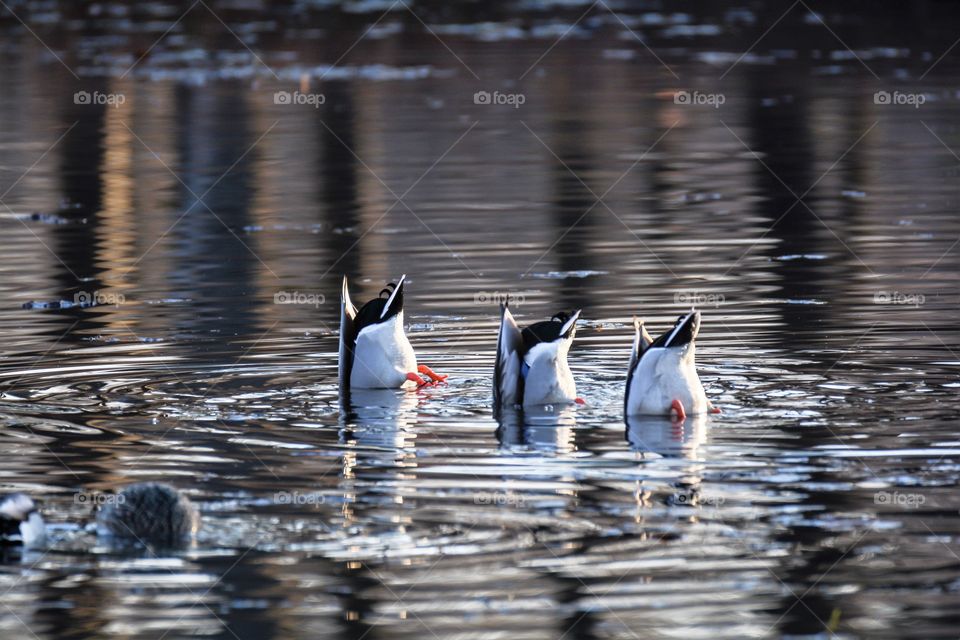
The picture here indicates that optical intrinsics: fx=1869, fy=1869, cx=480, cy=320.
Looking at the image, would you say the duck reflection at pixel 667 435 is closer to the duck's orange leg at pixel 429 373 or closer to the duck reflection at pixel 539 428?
the duck reflection at pixel 539 428

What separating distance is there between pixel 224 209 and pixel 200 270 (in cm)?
467

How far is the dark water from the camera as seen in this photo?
7.00m

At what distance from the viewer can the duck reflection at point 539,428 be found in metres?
9.51

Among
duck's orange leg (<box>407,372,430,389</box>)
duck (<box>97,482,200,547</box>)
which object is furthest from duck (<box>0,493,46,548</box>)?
duck's orange leg (<box>407,372,430,389</box>)

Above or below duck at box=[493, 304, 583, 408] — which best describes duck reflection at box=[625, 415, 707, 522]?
below

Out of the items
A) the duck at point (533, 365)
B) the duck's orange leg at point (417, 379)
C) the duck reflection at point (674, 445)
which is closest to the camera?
the duck reflection at point (674, 445)

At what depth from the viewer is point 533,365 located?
10.4 m

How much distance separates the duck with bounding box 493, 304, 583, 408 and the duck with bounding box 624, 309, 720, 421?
0.49m

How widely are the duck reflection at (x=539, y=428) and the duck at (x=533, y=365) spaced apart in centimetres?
8

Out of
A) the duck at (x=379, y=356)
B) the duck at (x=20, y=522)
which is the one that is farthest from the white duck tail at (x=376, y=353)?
the duck at (x=20, y=522)

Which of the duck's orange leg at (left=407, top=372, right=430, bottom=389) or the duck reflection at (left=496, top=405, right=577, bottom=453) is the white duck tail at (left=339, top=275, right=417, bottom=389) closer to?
the duck's orange leg at (left=407, top=372, right=430, bottom=389)

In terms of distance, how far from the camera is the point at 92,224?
20.0 metres

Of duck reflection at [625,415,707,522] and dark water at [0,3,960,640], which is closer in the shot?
dark water at [0,3,960,640]

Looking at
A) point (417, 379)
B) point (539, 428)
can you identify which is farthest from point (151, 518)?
point (417, 379)
